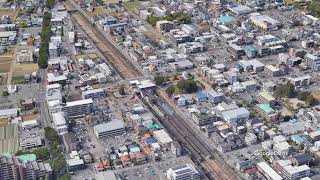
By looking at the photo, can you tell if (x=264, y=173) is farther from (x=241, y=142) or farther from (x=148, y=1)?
(x=148, y=1)

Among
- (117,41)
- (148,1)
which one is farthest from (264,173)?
(148,1)

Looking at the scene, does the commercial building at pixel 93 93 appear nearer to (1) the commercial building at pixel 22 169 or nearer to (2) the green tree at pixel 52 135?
(2) the green tree at pixel 52 135

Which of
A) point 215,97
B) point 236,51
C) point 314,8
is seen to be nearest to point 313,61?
point 236,51

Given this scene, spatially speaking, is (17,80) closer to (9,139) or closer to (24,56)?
(24,56)

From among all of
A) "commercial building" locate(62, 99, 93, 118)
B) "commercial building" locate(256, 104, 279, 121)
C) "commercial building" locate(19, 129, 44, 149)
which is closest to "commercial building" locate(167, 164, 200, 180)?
"commercial building" locate(256, 104, 279, 121)

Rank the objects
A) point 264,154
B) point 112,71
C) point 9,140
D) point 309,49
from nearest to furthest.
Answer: point 264,154, point 9,140, point 112,71, point 309,49

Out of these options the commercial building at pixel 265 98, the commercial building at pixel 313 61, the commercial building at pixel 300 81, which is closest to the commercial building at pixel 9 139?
the commercial building at pixel 265 98

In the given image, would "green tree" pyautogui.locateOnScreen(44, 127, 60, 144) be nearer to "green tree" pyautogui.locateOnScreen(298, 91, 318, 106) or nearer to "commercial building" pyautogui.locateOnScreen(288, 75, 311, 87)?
"green tree" pyautogui.locateOnScreen(298, 91, 318, 106)
